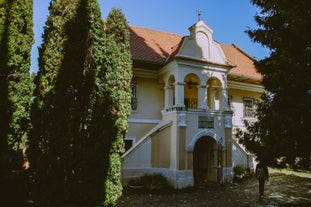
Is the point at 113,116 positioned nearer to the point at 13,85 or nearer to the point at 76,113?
the point at 76,113

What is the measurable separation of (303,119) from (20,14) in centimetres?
1224

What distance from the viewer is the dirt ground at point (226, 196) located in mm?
10242

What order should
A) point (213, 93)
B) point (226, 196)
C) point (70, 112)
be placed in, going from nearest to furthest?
1. point (70, 112)
2. point (226, 196)
3. point (213, 93)

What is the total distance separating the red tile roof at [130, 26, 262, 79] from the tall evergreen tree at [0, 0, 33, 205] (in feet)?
21.0

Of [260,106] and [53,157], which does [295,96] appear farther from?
[53,157]

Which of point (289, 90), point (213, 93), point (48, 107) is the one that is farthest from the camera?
point (213, 93)

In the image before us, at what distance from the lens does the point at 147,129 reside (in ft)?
52.0

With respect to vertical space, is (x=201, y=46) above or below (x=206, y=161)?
above

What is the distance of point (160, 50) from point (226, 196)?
35.0 feet

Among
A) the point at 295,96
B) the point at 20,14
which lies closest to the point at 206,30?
the point at 295,96

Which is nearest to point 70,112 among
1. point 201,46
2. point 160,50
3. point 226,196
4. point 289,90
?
Answer: point 289,90

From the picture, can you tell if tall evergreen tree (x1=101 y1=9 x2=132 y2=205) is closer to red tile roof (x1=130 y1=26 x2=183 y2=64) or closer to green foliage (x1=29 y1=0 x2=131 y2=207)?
green foliage (x1=29 y1=0 x2=131 y2=207)

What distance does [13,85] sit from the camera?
9.61 metres

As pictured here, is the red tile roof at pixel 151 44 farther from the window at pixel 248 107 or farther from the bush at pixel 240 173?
the bush at pixel 240 173
